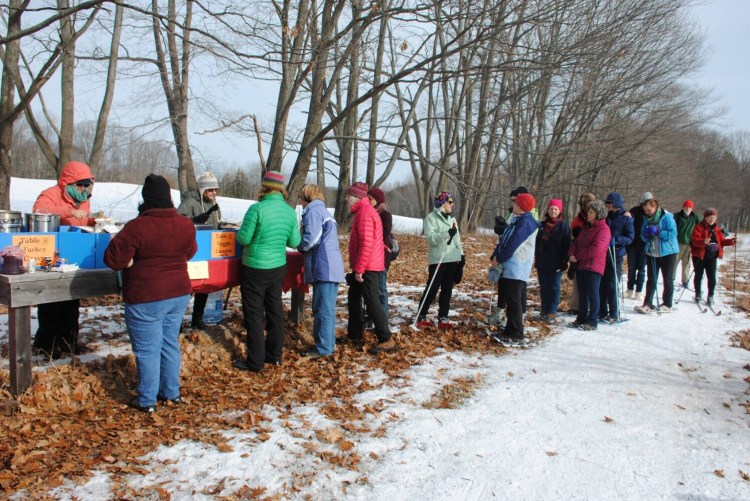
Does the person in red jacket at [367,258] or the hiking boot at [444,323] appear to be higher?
the person in red jacket at [367,258]

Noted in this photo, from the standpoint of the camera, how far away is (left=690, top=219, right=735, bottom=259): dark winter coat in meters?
9.70

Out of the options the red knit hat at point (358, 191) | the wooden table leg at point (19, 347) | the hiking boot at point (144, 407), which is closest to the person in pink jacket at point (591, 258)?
the red knit hat at point (358, 191)

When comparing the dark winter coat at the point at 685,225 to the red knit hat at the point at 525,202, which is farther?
the dark winter coat at the point at 685,225

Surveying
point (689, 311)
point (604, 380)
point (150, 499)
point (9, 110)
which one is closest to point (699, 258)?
point (689, 311)

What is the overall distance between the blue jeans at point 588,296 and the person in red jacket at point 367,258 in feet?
10.0

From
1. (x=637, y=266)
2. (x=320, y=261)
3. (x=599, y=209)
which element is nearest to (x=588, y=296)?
(x=599, y=209)

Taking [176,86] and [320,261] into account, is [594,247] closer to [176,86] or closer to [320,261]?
[320,261]

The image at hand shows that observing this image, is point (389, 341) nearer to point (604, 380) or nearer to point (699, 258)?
point (604, 380)

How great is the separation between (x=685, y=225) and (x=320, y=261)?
866 cm

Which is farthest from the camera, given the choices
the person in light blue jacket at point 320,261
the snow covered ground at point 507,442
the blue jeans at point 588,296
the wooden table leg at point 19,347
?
the blue jeans at point 588,296

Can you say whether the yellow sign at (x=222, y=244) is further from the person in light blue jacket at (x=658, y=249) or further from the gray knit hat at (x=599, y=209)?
the person in light blue jacket at (x=658, y=249)

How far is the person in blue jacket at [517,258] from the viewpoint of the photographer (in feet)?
21.1

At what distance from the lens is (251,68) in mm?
7367

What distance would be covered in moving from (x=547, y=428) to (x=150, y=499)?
3.08 metres
